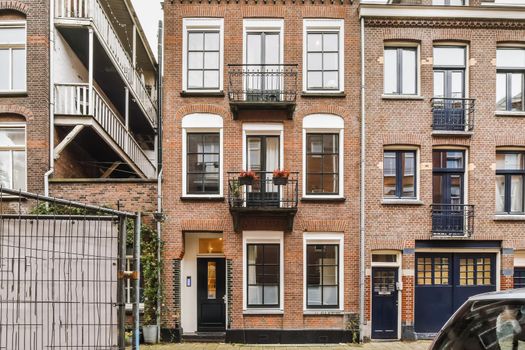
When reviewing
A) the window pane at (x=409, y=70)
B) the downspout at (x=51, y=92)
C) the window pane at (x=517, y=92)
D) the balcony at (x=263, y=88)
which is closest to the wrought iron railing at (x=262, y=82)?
the balcony at (x=263, y=88)

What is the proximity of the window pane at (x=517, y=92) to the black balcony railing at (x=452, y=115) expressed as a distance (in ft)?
5.91

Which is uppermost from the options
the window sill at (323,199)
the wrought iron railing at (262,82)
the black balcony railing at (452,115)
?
the wrought iron railing at (262,82)

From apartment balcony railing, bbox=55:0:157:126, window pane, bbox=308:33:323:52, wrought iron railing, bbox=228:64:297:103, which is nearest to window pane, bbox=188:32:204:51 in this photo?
wrought iron railing, bbox=228:64:297:103

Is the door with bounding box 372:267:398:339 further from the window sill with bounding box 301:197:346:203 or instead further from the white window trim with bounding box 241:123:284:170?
the white window trim with bounding box 241:123:284:170

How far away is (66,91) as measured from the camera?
12336 mm

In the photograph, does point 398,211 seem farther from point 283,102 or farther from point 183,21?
point 183,21

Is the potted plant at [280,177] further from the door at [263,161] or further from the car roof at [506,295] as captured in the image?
the car roof at [506,295]

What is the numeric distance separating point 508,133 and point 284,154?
759 centimetres

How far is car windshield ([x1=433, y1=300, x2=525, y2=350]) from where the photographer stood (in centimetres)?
253

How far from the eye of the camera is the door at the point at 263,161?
12.0 metres

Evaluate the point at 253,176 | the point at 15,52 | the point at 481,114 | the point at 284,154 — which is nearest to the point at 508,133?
the point at 481,114

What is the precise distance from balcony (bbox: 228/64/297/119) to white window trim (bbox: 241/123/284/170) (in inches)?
12.9

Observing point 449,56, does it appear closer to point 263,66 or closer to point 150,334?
point 263,66

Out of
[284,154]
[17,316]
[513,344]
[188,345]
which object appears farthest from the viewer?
[284,154]
